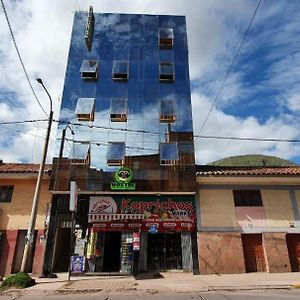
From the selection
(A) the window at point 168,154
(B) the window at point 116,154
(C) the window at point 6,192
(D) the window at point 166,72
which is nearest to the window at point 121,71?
(D) the window at point 166,72

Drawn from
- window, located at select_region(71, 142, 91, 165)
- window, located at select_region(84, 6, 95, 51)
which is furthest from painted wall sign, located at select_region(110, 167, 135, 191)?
window, located at select_region(84, 6, 95, 51)

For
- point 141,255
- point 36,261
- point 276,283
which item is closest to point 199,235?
point 141,255

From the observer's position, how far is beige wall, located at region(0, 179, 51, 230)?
1775cm

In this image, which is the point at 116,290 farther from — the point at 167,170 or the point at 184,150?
the point at 184,150

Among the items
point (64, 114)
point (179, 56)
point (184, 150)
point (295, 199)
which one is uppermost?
point (179, 56)

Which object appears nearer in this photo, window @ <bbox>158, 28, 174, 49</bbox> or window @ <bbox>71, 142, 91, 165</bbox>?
window @ <bbox>71, 142, 91, 165</bbox>

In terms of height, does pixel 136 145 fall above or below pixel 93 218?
above

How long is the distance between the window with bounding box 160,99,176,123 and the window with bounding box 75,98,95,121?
15.5 feet

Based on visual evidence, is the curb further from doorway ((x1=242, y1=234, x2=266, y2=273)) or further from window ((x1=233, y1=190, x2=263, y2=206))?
window ((x1=233, y1=190, x2=263, y2=206))

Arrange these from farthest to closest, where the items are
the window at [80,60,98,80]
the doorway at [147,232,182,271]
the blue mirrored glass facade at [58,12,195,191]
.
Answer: the window at [80,60,98,80]
the blue mirrored glass facade at [58,12,195,191]
the doorway at [147,232,182,271]

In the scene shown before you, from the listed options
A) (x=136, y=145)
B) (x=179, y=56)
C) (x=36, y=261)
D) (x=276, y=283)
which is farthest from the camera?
(x=179, y=56)

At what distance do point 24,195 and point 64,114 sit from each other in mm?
5815

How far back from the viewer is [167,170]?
60.8ft

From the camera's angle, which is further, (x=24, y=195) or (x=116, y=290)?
(x=24, y=195)
